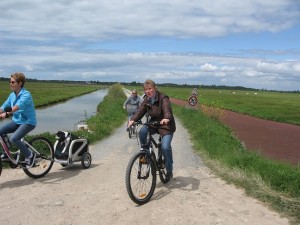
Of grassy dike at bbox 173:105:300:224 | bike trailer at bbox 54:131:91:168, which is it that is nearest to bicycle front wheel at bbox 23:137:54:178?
bike trailer at bbox 54:131:91:168

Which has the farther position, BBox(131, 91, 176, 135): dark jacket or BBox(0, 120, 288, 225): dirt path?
BBox(131, 91, 176, 135): dark jacket

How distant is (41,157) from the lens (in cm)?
803

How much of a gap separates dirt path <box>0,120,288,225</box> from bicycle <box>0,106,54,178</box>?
191 millimetres

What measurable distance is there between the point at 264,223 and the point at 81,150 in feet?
15.6

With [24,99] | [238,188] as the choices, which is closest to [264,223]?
[238,188]

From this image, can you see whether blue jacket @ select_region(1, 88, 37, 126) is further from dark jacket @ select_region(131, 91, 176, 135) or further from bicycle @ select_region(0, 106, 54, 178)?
dark jacket @ select_region(131, 91, 176, 135)

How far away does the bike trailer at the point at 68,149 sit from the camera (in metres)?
8.77

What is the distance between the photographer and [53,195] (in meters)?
6.84

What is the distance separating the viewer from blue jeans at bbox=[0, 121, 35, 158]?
24.5 ft

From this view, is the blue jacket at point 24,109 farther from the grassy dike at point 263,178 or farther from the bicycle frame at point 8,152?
the grassy dike at point 263,178

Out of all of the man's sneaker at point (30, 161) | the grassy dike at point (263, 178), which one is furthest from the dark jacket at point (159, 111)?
the man's sneaker at point (30, 161)

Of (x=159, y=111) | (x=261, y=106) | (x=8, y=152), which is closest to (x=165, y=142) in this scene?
(x=159, y=111)

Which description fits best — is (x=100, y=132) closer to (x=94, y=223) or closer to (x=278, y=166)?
(x=278, y=166)

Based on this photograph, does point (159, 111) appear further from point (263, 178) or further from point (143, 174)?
point (263, 178)
